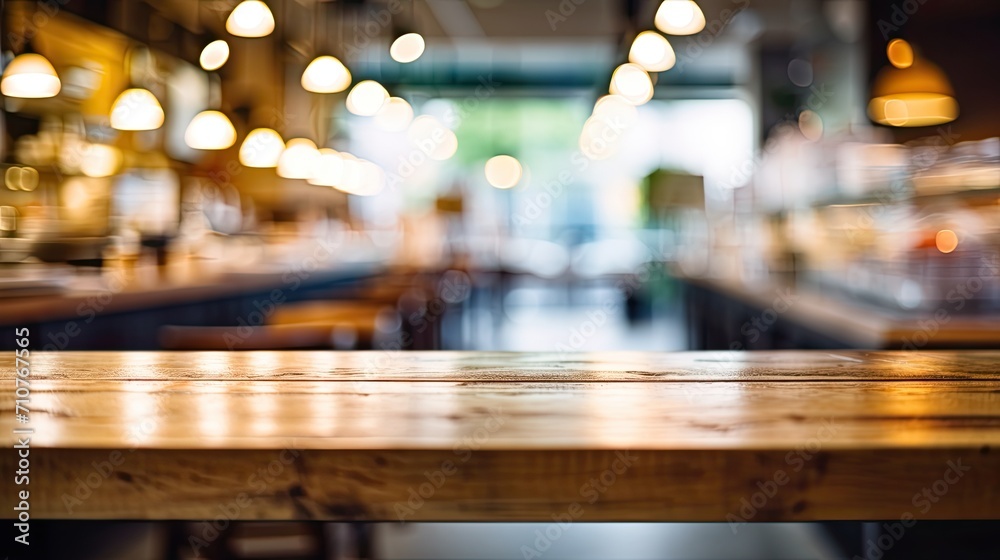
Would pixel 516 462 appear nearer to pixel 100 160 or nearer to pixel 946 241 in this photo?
pixel 946 241

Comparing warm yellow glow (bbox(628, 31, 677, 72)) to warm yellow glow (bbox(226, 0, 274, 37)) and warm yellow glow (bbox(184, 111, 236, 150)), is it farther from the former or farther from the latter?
warm yellow glow (bbox(184, 111, 236, 150))

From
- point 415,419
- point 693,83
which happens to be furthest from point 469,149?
point 415,419

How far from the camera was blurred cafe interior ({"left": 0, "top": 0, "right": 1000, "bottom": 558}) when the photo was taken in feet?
9.80

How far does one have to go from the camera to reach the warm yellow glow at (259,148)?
538 cm

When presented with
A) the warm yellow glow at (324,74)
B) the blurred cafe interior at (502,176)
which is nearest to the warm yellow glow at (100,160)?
the blurred cafe interior at (502,176)

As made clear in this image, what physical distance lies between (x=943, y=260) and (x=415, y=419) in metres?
2.14

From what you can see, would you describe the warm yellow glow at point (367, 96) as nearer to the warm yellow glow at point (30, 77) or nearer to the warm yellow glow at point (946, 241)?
the warm yellow glow at point (30, 77)

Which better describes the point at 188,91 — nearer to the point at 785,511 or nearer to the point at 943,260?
the point at 943,260

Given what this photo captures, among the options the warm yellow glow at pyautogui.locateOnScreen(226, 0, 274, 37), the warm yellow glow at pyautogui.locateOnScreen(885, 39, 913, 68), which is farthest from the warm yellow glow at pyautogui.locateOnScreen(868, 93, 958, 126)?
the warm yellow glow at pyautogui.locateOnScreen(226, 0, 274, 37)

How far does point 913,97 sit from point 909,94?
0.07 meters

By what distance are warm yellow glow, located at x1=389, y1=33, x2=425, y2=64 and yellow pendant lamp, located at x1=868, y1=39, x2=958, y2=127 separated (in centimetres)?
259

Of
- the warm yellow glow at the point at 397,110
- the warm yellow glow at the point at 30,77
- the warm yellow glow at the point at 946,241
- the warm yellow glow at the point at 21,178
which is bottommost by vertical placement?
the warm yellow glow at the point at 946,241

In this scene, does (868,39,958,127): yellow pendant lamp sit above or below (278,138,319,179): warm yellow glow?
below

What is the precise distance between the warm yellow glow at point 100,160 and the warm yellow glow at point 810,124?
18.7ft
